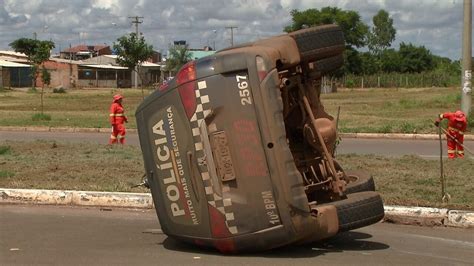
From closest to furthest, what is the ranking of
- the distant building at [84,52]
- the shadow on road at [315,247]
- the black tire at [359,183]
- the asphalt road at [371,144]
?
the shadow on road at [315,247] < the black tire at [359,183] < the asphalt road at [371,144] < the distant building at [84,52]

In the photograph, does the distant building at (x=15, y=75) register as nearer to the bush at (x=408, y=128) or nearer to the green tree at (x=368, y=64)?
the green tree at (x=368, y=64)

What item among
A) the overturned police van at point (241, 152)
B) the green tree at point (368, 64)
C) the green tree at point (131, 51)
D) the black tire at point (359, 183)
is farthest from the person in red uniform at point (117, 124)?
the green tree at point (368, 64)

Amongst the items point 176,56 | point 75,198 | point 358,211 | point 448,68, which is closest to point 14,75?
point 176,56

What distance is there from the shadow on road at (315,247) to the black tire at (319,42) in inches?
66.8

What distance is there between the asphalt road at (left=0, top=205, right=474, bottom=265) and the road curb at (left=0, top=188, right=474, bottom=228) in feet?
0.59

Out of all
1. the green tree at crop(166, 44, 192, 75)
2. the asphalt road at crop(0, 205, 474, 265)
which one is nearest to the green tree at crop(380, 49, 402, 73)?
the green tree at crop(166, 44, 192, 75)

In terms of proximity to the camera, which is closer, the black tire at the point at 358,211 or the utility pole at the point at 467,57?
the black tire at the point at 358,211

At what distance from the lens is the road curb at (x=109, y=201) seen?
768 centimetres

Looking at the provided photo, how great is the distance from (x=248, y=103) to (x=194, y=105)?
481 millimetres

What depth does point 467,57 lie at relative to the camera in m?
19.1

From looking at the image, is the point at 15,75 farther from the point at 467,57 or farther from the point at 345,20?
the point at 467,57

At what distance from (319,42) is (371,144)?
12.5 meters

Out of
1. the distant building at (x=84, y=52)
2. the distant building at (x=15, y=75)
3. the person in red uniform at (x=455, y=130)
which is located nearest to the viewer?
the person in red uniform at (x=455, y=130)

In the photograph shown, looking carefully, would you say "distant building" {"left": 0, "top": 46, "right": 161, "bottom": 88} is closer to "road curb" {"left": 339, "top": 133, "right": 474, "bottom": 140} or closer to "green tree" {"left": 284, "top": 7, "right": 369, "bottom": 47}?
"green tree" {"left": 284, "top": 7, "right": 369, "bottom": 47}
